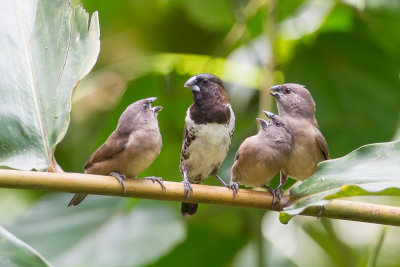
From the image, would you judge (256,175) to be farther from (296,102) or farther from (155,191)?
(155,191)

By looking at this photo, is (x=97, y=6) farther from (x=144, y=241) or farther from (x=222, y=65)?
(x=144, y=241)

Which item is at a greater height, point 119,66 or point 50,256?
point 119,66

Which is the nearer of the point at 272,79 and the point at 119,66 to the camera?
the point at 272,79

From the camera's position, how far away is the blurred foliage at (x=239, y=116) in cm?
272

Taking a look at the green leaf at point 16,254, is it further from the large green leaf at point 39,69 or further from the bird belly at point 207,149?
the bird belly at point 207,149

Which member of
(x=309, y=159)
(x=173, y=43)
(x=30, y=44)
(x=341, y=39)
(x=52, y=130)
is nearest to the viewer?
(x=52, y=130)

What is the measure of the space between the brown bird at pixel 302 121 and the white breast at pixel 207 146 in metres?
0.34

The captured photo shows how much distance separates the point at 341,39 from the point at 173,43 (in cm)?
103

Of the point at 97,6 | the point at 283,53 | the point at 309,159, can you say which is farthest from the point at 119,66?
the point at 309,159

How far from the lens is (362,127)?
2.78 m

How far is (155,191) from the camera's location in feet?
4.57

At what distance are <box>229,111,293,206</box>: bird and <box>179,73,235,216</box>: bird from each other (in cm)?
36

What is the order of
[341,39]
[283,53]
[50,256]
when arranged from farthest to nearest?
[283,53], [341,39], [50,256]

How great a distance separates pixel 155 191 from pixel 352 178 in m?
0.43
